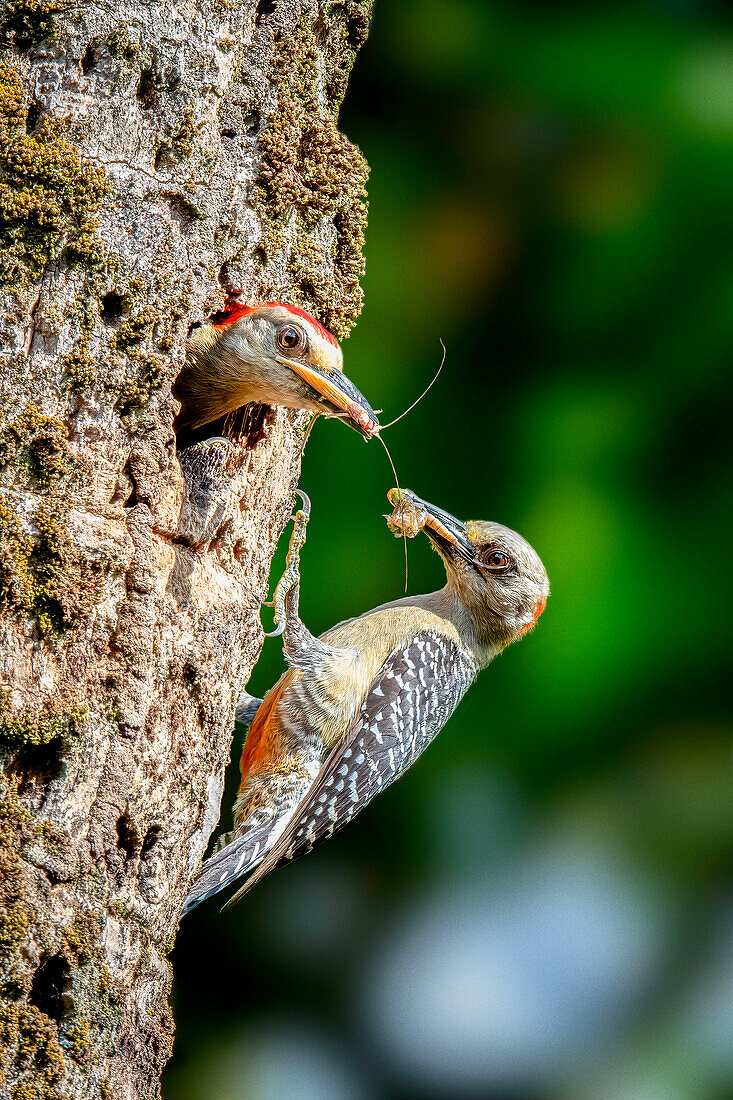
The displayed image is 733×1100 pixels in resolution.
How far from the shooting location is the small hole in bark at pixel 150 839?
2504 mm

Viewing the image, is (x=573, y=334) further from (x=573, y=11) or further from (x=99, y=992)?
(x=99, y=992)

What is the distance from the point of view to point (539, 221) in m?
5.54

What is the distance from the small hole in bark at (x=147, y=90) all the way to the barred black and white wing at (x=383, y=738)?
230 centimetres

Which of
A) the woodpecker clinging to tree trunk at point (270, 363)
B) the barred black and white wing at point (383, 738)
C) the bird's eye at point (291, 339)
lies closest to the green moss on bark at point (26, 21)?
the woodpecker clinging to tree trunk at point (270, 363)

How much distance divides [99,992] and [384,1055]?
3.41 meters

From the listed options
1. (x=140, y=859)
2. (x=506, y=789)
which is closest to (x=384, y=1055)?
(x=506, y=789)

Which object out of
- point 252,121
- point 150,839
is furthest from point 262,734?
point 252,121

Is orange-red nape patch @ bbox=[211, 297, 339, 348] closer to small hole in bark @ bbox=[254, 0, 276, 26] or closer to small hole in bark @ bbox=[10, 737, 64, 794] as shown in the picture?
small hole in bark @ bbox=[254, 0, 276, 26]

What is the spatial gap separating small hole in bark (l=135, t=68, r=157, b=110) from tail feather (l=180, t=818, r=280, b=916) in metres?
2.07

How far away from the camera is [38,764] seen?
2.28 meters

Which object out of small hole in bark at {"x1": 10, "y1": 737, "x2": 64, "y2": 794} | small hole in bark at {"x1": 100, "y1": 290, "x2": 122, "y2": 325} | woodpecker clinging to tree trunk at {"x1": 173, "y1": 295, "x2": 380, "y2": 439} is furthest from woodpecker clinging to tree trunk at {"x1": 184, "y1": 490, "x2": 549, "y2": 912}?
small hole in bark at {"x1": 100, "y1": 290, "x2": 122, "y2": 325}

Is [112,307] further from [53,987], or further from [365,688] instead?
[365,688]

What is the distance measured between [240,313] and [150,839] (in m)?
1.43

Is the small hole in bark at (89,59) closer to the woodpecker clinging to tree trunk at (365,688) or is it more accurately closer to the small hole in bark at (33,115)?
the small hole in bark at (33,115)
